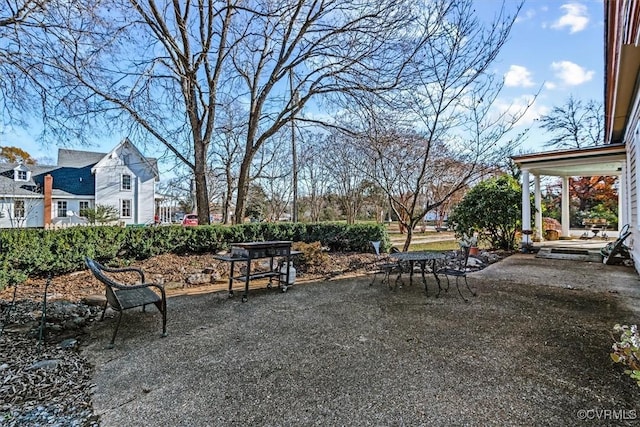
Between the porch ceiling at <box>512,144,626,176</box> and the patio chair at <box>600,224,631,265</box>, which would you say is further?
the porch ceiling at <box>512,144,626,176</box>

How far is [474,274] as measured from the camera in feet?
20.5

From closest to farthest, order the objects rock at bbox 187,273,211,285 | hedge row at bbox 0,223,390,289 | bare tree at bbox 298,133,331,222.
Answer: hedge row at bbox 0,223,390,289 → rock at bbox 187,273,211,285 → bare tree at bbox 298,133,331,222

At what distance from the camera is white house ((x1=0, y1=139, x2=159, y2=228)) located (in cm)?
1703

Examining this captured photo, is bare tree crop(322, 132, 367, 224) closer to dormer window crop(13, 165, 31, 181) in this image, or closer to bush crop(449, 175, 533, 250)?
bush crop(449, 175, 533, 250)

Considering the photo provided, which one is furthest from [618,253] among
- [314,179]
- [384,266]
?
[314,179]

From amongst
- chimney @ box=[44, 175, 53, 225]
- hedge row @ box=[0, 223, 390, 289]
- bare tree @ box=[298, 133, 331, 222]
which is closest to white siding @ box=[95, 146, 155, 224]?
chimney @ box=[44, 175, 53, 225]

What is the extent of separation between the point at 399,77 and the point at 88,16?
18.2 ft

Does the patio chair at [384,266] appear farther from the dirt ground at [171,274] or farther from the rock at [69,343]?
Result: the rock at [69,343]

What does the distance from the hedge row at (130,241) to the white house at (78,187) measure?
38.3 ft

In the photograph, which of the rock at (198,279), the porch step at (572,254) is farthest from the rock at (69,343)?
the porch step at (572,254)

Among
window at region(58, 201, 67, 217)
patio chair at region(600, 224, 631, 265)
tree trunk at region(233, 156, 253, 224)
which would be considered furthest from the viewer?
window at region(58, 201, 67, 217)

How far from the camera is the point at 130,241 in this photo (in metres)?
6.34

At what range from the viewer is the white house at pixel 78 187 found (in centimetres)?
1703

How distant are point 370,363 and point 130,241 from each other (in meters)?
5.62
